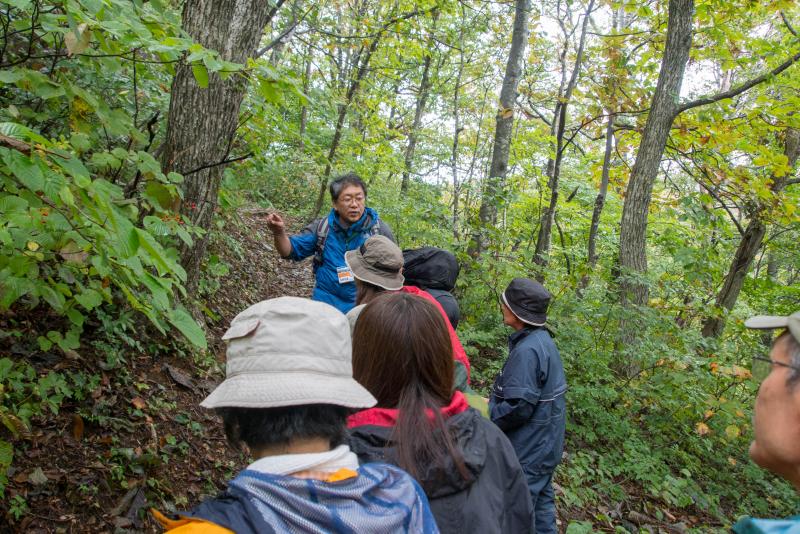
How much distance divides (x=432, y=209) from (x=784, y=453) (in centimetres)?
740

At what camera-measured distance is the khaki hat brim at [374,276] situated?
3.21 m

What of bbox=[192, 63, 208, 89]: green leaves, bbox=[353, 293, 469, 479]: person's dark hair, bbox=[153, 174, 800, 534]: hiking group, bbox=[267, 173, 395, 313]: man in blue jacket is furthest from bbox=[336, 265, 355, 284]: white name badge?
bbox=[353, 293, 469, 479]: person's dark hair

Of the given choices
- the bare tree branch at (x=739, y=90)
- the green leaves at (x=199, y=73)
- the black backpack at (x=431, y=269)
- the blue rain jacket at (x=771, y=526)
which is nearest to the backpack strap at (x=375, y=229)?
the black backpack at (x=431, y=269)

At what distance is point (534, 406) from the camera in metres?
3.32

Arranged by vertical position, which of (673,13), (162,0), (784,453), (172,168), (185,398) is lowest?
(185,398)

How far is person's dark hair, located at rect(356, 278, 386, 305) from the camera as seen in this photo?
10.6ft

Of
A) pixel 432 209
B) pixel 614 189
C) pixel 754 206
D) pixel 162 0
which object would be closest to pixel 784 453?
pixel 162 0

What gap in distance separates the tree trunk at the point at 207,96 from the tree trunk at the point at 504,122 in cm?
459

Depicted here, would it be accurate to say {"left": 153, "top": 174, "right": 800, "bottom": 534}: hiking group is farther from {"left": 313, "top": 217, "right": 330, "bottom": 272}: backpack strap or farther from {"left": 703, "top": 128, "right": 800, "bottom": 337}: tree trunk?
{"left": 703, "top": 128, "right": 800, "bottom": 337}: tree trunk

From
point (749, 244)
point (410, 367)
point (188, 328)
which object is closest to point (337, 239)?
point (188, 328)

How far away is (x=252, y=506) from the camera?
1.03m

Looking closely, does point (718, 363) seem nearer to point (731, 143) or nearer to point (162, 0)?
point (731, 143)

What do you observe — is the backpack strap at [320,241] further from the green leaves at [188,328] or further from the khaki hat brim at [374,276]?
the green leaves at [188,328]

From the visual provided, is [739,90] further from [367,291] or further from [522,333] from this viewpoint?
[367,291]
